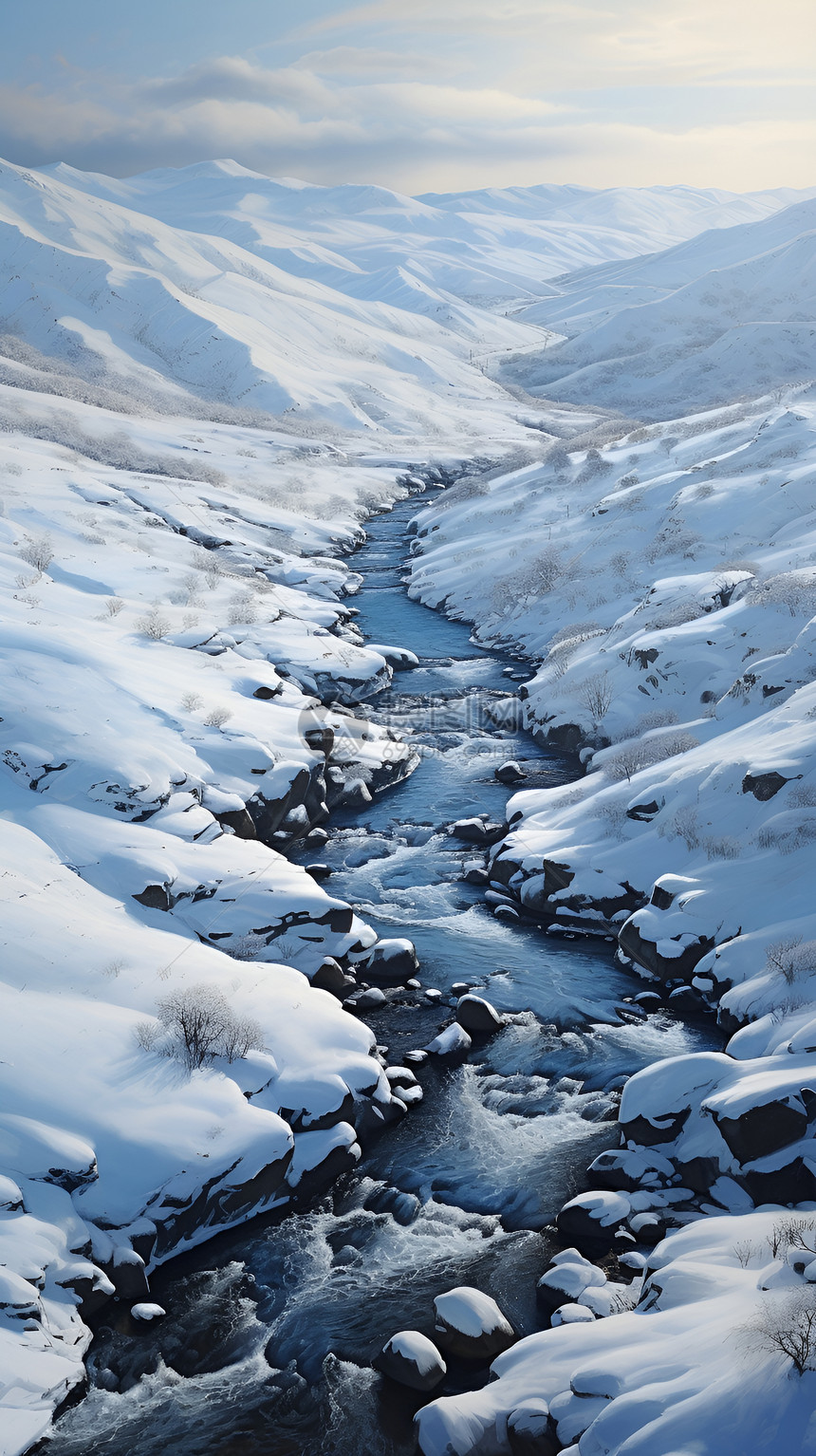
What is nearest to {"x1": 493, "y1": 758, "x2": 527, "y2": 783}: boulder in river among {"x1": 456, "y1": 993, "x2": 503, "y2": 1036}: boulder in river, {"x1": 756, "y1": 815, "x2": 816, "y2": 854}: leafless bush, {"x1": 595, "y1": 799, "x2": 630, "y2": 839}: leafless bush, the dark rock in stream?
{"x1": 595, "y1": 799, "x2": 630, "y2": 839}: leafless bush

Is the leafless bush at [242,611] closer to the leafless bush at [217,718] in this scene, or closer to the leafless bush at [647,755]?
the leafless bush at [217,718]

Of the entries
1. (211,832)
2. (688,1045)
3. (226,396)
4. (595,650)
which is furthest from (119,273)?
(688,1045)

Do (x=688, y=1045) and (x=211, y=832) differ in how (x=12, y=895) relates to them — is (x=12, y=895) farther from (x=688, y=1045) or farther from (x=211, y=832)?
(x=688, y=1045)

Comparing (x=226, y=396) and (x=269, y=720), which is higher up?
(x=226, y=396)

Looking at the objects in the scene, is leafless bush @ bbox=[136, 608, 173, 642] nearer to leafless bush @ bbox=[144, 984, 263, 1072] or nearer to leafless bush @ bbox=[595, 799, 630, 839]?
leafless bush @ bbox=[595, 799, 630, 839]

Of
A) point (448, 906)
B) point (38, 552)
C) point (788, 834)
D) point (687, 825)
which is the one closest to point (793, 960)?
point (788, 834)

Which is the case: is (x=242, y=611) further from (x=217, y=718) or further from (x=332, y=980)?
(x=332, y=980)

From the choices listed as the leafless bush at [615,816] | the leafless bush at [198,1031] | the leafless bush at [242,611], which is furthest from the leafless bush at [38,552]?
the leafless bush at [198,1031]
